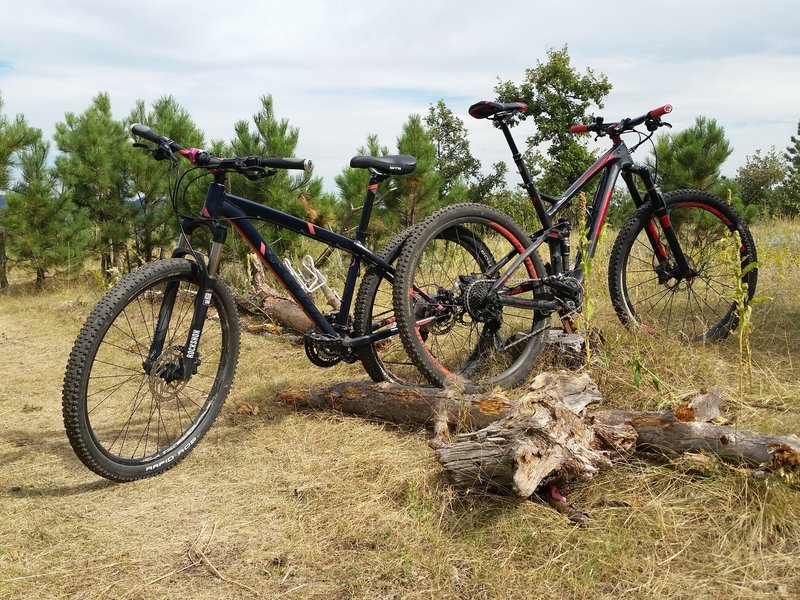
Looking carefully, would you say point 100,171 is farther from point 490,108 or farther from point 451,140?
point 451,140

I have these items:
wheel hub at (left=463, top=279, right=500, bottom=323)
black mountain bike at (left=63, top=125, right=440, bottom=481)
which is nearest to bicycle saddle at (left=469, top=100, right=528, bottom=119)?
black mountain bike at (left=63, top=125, right=440, bottom=481)

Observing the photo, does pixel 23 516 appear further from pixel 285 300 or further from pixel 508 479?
pixel 285 300

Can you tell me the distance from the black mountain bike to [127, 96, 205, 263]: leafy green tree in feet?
15.4

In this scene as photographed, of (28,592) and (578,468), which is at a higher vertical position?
(578,468)

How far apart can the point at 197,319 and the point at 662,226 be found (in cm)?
288

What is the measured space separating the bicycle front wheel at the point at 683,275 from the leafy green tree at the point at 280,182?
3.51 meters

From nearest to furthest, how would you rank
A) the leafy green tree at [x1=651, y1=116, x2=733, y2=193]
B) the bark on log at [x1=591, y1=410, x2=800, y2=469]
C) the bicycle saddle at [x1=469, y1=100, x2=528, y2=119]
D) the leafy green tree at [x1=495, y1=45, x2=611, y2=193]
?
the bark on log at [x1=591, y1=410, x2=800, y2=469]
the bicycle saddle at [x1=469, y1=100, x2=528, y2=119]
the leafy green tree at [x1=651, y1=116, x2=733, y2=193]
the leafy green tree at [x1=495, y1=45, x2=611, y2=193]

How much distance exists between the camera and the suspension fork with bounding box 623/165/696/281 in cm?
418

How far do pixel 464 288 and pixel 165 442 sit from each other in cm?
176

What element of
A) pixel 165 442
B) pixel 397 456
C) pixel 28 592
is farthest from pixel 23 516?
pixel 397 456

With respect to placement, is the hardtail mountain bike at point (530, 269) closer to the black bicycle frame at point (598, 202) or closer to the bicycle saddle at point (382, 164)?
the black bicycle frame at point (598, 202)

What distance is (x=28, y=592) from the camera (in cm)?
216

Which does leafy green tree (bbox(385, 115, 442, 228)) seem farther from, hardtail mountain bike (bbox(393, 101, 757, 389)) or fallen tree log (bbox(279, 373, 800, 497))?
fallen tree log (bbox(279, 373, 800, 497))

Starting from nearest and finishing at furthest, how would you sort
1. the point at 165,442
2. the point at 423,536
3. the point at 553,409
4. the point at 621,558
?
the point at 621,558 < the point at 423,536 < the point at 553,409 < the point at 165,442
